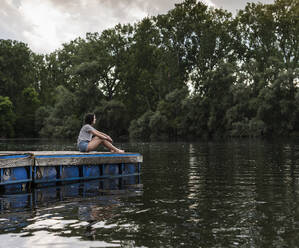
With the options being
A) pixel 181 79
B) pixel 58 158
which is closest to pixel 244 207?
pixel 58 158

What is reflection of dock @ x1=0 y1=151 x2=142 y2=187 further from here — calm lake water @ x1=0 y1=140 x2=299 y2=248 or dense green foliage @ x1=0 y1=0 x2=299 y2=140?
dense green foliage @ x1=0 y1=0 x2=299 y2=140

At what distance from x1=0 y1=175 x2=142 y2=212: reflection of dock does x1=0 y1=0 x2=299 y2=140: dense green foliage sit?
47062mm

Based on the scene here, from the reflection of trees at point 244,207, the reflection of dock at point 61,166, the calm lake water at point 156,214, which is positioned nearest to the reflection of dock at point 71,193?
the calm lake water at point 156,214

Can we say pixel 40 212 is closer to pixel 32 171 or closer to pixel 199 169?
pixel 32 171

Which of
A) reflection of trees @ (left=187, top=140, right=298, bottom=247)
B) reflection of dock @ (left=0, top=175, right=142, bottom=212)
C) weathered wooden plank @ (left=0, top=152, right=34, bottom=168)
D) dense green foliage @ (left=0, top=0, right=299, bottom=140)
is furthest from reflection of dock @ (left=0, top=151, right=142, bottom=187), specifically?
dense green foliage @ (left=0, top=0, right=299, bottom=140)

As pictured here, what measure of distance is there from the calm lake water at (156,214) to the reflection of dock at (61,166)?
50cm

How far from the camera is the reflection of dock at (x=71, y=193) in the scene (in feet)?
34.2

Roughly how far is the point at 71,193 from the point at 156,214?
12.6 feet

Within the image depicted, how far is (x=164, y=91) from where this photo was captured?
74.2m

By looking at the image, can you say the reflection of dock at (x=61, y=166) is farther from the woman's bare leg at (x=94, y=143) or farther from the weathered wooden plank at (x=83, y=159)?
the woman's bare leg at (x=94, y=143)

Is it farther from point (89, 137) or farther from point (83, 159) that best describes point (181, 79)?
point (83, 159)

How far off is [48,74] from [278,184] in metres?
94.1

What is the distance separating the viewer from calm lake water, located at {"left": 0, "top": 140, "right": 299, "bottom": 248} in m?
6.83

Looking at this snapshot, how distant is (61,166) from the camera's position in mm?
13406
